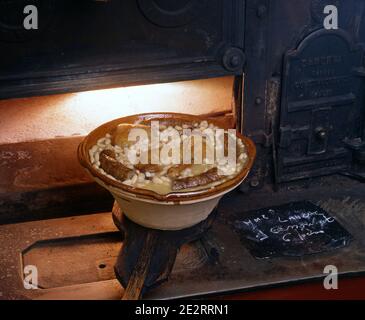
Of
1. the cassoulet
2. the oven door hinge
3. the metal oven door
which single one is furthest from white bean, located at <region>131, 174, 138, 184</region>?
the metal oven door

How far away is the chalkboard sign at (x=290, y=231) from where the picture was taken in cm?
209

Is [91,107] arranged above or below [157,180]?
above

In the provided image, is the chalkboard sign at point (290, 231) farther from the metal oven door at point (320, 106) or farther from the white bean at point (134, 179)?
the white bean at point (134, 179)

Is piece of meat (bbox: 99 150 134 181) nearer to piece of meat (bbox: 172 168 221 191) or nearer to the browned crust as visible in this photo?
the browned crust

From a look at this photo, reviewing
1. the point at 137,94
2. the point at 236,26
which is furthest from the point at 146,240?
the point at 236,26

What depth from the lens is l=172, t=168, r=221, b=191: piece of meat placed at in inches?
71.6

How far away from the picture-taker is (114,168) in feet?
6.14

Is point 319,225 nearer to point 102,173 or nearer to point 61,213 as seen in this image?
point 102,173

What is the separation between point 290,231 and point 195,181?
1.80 ft

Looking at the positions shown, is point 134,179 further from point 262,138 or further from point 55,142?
point 262,138

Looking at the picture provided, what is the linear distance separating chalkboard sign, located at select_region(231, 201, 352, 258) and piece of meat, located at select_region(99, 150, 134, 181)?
1.85ft

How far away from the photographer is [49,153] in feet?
7.52

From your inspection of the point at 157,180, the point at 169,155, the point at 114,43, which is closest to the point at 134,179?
the point at 157,180

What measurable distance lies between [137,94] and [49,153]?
43 centimetres
